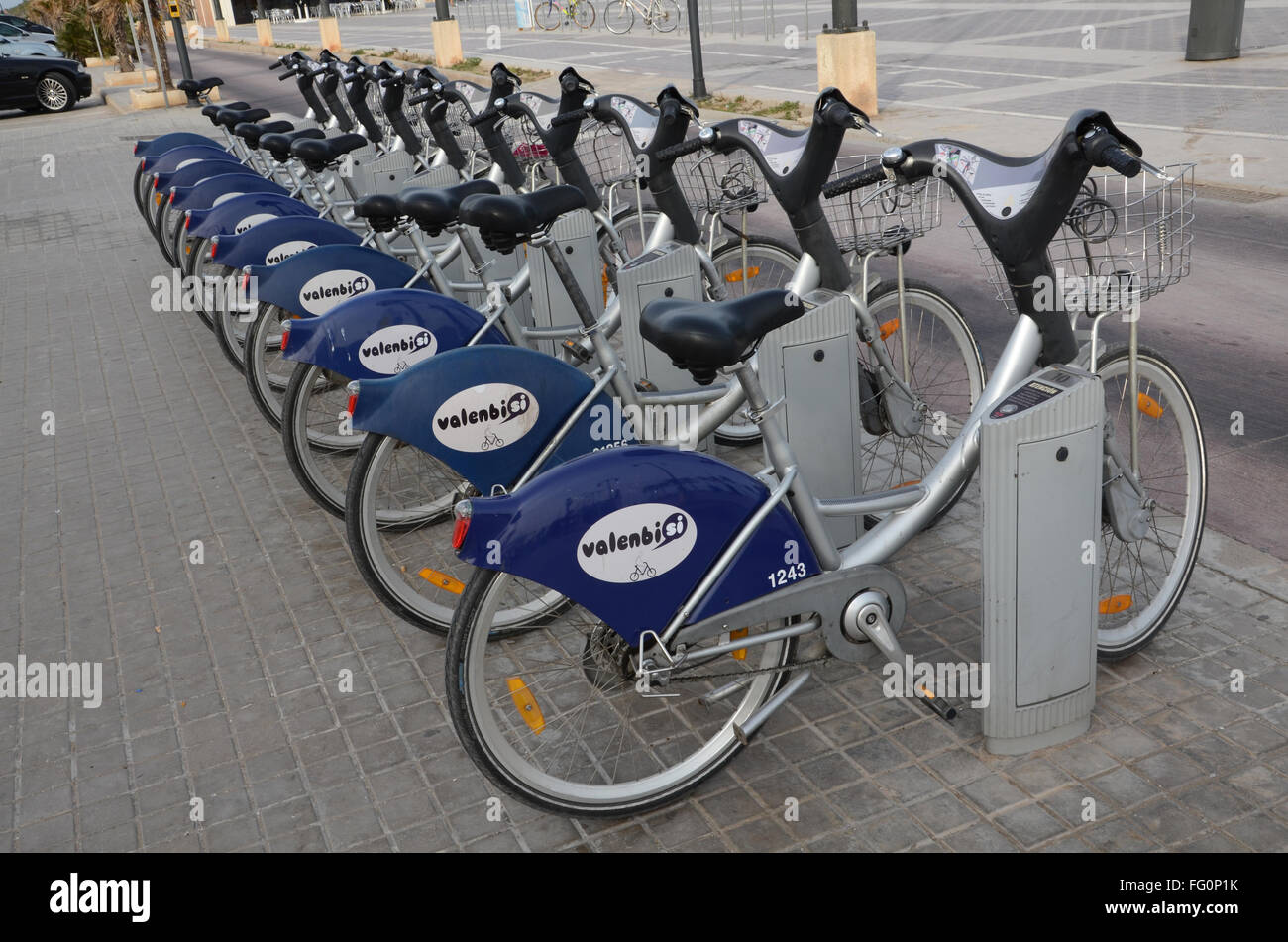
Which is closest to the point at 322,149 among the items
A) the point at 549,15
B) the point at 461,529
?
the point at 461,529

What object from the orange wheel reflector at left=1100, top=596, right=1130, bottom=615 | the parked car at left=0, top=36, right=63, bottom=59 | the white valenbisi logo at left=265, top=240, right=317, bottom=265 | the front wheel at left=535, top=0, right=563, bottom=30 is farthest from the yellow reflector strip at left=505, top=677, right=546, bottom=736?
the front wheel at left=535, top=0, right=563, bottom=30

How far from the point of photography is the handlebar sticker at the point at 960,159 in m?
3.42

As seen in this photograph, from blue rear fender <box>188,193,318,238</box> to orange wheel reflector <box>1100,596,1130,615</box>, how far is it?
491 centimetres

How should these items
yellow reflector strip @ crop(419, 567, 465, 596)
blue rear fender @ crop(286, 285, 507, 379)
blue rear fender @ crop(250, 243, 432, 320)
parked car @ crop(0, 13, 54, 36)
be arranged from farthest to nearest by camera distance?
1. parked car @ crop(0, 13, 54, 36)
2. blue rear fender @ crop(250, 243, 432, 320)
3. blue rear fender @ crop(286, 285, 507, 379)
4. yellow reflector strip @ crop(419, 567, 465, 596)

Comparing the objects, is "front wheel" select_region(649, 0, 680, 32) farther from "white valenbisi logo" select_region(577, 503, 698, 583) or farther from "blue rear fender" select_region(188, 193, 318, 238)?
"white valenbisi logo" select_region(577, 503, 698, 583)

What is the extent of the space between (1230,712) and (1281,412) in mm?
2570

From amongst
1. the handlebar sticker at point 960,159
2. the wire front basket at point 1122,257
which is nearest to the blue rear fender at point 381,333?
the handlebar sticker at point 960,159

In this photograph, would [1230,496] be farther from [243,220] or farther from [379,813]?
[243,220]

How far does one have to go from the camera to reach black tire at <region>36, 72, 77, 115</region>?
26.8 m

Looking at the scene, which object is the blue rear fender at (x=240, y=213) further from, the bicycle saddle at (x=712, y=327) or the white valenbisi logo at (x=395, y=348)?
the bicycle saddle at (x=712, y=327)

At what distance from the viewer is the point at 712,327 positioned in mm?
2885

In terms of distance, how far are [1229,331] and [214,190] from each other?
20.1ft

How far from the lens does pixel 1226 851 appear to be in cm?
291

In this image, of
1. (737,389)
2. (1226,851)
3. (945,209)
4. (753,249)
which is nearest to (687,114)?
(753,249)
